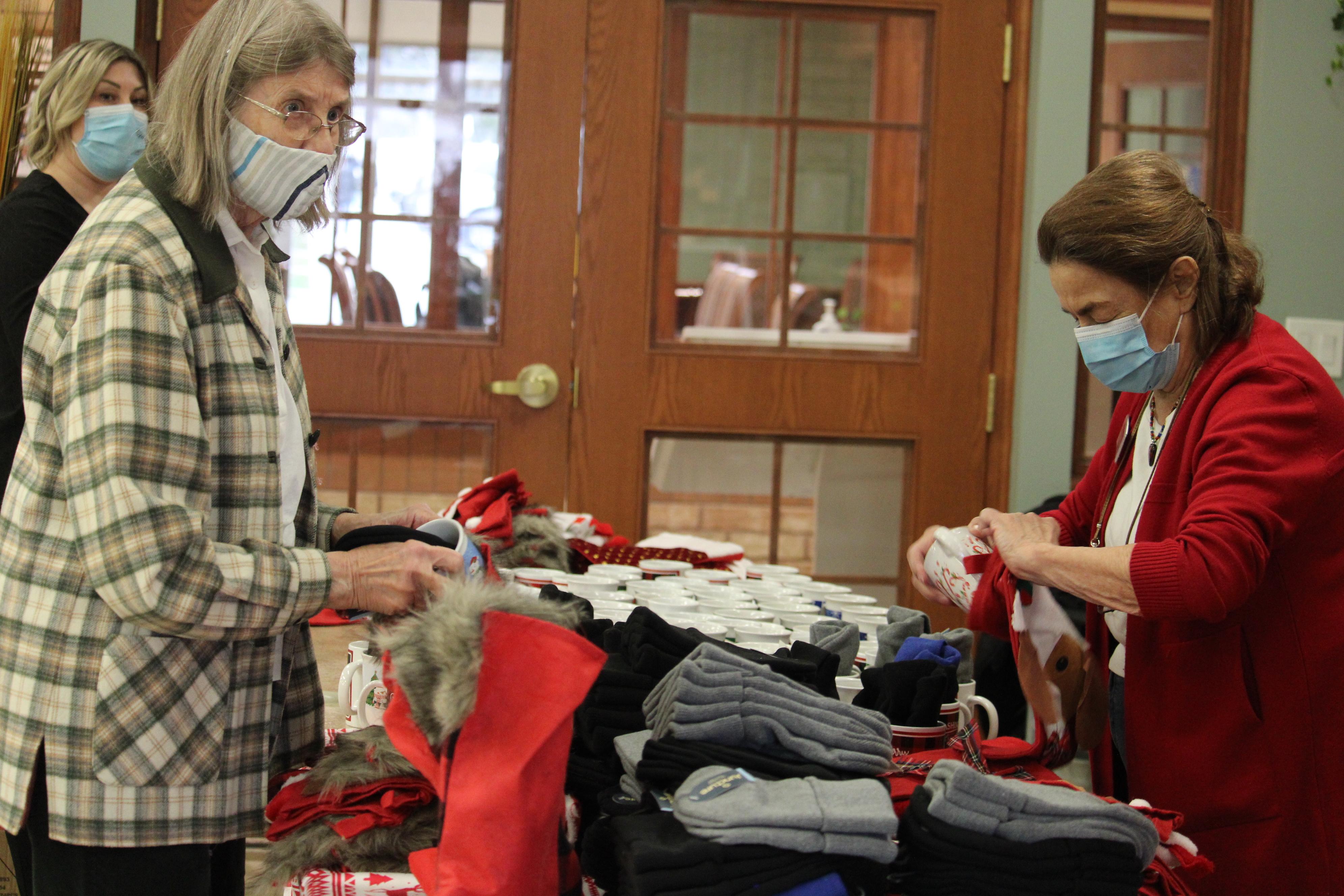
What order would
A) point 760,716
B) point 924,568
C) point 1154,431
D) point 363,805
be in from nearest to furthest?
point 760,716
point 363,805
point 1154,431
point 924,568

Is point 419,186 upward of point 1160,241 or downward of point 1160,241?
upward

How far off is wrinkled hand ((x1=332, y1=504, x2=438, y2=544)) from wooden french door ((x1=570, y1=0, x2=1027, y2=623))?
4.72 ft

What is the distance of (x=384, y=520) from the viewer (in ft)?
4.86

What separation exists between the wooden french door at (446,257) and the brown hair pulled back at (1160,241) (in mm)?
1730

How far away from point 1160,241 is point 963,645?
22.6 inches

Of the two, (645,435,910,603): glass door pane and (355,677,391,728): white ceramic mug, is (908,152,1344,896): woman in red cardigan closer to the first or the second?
(355,677,391,728): white ceramic mug

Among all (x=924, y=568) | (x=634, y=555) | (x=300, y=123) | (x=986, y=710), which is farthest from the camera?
(x=634, y=555)

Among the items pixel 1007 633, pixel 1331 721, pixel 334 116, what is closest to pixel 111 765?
pixel 334 116

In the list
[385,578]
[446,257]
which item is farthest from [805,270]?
[385,578]

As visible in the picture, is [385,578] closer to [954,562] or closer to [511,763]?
[511,763]

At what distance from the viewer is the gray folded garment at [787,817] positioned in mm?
864

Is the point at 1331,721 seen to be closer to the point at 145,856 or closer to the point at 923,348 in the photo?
the point at 145,856

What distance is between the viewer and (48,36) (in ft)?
9.10

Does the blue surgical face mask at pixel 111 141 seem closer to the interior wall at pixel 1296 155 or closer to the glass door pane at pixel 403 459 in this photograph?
the glass door pane at pixel 403 459
